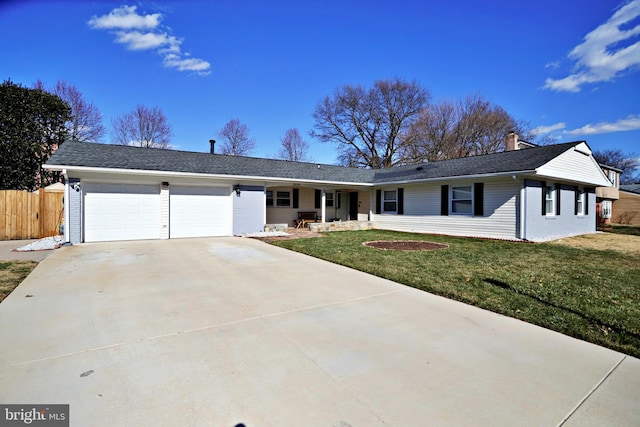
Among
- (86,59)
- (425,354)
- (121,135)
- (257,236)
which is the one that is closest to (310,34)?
(257,236)

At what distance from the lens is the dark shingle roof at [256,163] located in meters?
11.1

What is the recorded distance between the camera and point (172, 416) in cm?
206

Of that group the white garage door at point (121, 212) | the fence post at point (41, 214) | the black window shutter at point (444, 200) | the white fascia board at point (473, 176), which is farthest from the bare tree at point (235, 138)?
the black window shutter at point (444, 200)

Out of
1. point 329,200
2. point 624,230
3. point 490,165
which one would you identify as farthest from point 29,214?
point 624,230

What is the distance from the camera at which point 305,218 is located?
1783 centimetres

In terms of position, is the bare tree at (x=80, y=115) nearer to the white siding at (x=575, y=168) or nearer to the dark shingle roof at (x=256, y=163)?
the dark shingle roof at (x=256, y=163)

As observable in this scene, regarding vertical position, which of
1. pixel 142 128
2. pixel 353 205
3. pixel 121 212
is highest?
pixel 142 128

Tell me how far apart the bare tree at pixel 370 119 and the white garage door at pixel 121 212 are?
23.8 meters

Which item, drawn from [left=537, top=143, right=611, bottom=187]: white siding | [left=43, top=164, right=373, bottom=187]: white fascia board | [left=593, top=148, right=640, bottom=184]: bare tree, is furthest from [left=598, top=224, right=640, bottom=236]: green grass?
[left=593, top=148, right=640, bottom=184]: bare tree

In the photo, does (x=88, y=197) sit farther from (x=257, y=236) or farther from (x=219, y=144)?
(x=219, y=144)

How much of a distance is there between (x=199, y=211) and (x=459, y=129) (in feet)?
83.6

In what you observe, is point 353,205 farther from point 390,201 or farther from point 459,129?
point 459,129

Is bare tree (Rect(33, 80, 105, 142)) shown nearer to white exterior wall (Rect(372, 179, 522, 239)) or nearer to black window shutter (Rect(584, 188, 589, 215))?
white exterior wall (Rect(372, 179, 522, 239))

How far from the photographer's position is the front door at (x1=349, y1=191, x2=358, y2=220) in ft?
65.1
